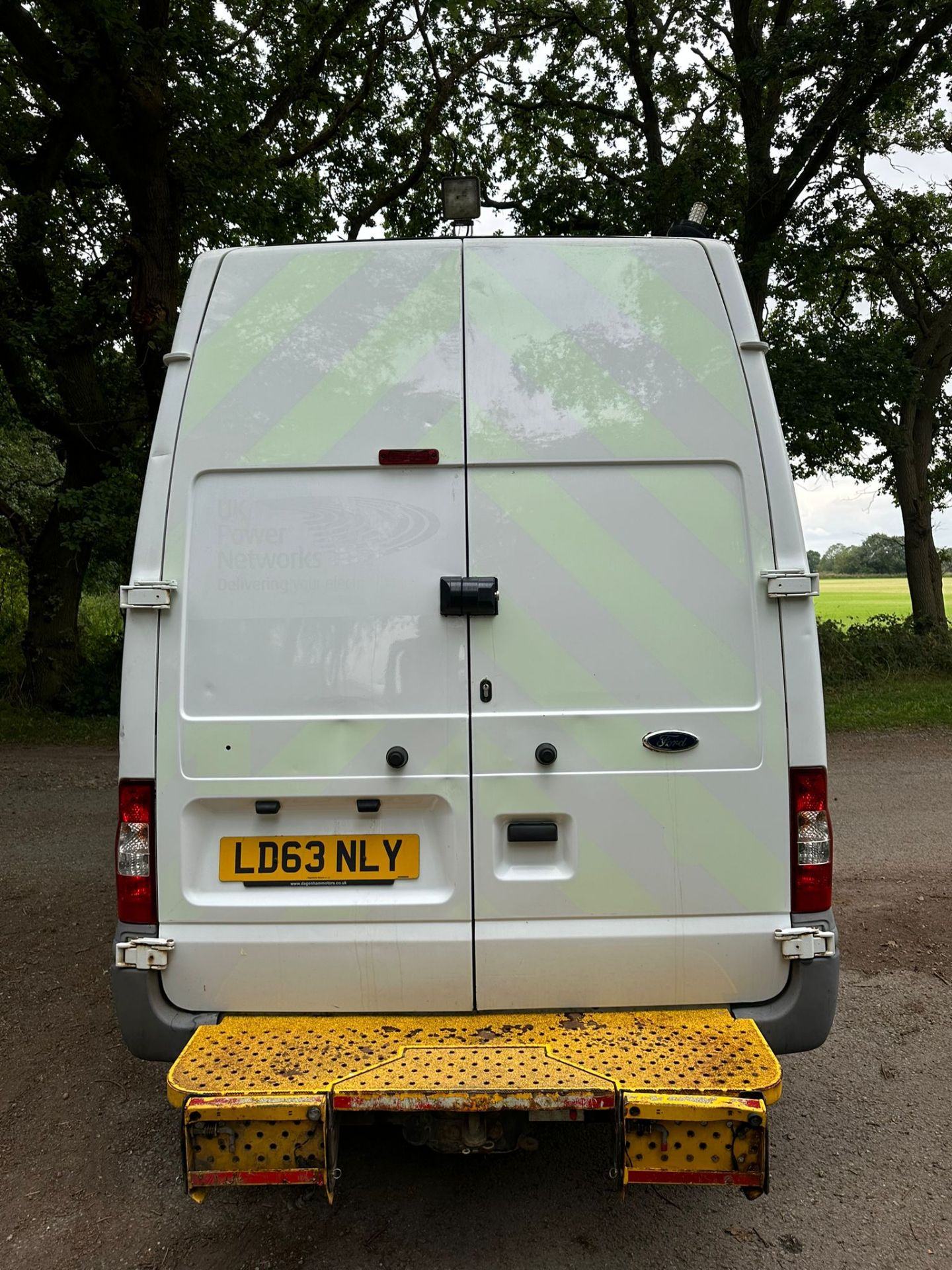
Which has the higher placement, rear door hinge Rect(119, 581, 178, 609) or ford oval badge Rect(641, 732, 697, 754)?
rear door hinge Rect(119, 581, 178, 609)

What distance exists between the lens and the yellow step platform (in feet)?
7.12

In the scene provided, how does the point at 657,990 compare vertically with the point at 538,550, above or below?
below

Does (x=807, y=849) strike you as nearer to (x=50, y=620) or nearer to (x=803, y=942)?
(x=803, y=942)

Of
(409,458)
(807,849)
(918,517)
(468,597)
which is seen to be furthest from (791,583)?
(918,517)

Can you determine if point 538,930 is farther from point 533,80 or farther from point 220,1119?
point 533,80

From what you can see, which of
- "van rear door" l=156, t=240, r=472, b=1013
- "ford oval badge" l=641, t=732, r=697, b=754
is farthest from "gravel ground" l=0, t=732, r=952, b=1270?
"ford oval badge" l=641, t=732, r=697, b=754

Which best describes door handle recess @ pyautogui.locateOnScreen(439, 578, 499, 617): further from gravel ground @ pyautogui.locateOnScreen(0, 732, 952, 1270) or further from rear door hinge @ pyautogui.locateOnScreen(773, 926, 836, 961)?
gravel ground @ pyautogui.locateOnScreen(0, 732, 952, 1270)

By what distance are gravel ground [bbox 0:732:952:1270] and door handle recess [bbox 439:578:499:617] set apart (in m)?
1.89

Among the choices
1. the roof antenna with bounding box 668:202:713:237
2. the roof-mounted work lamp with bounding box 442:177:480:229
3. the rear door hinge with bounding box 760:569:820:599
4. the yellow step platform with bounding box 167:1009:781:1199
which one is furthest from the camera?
the roof-mounted work lamp with bounding box 442:177:480:229

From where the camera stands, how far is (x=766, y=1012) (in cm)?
257

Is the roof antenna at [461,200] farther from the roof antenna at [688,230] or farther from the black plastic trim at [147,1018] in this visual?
the black plastic trim at [147,1018]

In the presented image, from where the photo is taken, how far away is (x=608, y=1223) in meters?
2.72

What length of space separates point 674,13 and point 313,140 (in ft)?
17.0

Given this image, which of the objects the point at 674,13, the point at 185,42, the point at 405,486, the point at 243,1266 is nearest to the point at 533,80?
the point at 674,13
